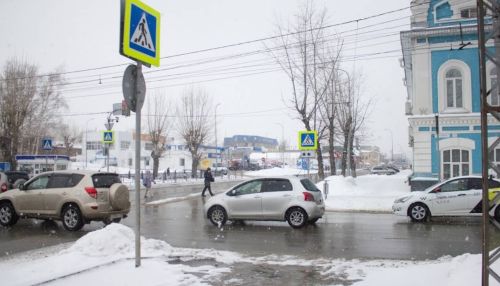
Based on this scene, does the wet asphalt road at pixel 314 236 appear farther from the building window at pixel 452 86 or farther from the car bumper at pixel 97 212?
the building window at pixel 452 86

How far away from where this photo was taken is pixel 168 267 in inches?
305

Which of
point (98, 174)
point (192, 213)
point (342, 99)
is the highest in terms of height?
point (342, 99)

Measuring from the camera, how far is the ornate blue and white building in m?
24.6

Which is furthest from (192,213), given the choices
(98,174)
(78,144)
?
(78,144)

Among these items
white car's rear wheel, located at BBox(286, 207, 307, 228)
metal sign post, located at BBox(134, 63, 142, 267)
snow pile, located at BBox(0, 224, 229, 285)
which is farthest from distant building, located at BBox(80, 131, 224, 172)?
metal sign post, located at BBox(134, 63, 142, 267)

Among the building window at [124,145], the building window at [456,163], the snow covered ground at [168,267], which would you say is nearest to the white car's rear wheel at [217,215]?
the snow covered ground at [168,267]

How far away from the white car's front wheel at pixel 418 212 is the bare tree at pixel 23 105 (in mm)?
25346

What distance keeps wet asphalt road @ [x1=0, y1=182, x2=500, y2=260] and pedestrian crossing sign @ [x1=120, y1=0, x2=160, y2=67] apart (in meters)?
4.61

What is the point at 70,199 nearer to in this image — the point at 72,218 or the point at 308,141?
the point at 72,218

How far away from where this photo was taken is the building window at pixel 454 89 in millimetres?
25203

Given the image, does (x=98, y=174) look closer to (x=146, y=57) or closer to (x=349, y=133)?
(x=146, y=57)

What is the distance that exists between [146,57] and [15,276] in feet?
13.2

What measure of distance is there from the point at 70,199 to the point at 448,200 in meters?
11.6

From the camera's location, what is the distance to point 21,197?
46.0 feet
